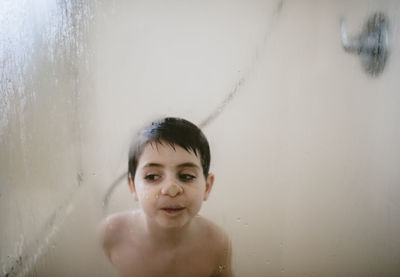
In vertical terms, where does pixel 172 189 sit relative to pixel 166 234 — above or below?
above

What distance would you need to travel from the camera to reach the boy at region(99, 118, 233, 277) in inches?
27.1

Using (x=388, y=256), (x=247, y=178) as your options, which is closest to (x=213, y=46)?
(x=247, y=178)

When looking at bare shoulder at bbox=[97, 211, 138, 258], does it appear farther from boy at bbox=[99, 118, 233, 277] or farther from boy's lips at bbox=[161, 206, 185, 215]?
boy's lips at bbox=[161, 206, 185, 215]

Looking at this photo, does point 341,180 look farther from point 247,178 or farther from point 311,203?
point 247,178

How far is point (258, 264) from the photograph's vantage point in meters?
0.79

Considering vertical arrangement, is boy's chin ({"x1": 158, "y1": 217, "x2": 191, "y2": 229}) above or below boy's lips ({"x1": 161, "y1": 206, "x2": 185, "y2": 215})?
below

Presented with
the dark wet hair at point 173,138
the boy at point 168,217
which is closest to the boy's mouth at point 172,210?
the boy at point 168,217

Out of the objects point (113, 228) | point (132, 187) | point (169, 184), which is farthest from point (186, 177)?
point (113, 228)

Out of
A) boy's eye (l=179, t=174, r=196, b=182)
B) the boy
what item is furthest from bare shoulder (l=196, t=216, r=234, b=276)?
boy's eye (l=179, t=174, r=196, b=182)

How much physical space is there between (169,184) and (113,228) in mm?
222

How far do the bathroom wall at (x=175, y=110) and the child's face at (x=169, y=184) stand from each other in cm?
6

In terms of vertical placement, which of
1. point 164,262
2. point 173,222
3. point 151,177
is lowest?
point 164,262

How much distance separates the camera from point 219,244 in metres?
0.77

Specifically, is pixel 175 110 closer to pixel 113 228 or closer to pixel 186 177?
pixel 186 177
